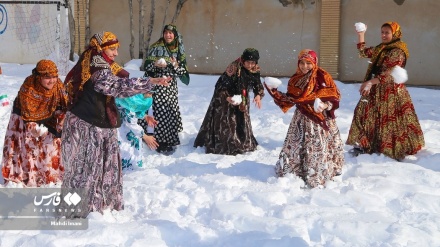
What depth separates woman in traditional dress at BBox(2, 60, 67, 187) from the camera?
5109 millimetres

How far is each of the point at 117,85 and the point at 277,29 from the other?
9455 mm

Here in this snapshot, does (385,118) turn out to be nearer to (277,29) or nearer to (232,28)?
(277,29)

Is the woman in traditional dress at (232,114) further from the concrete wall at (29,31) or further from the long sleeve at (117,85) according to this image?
the concrete wall at (29,31)

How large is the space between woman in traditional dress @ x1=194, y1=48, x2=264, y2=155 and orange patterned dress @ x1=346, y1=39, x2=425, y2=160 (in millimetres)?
1173

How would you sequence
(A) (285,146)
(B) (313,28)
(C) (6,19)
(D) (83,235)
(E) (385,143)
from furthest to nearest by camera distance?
(C) (6,19), (B) (313,28), (E) (385,143), (A) (285,146), (D) (83,235)

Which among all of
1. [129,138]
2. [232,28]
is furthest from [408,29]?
[129,138]

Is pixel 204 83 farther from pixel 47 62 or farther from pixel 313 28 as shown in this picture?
pixel 47 62

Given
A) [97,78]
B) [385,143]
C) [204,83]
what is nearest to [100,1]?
[204,83]

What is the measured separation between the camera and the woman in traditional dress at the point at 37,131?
5.11 metres

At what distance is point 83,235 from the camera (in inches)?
163

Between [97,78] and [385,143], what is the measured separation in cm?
344

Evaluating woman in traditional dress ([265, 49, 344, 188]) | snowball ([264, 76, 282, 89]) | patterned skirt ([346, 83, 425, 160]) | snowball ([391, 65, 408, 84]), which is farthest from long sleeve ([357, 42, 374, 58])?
snowball ([264, 76, 282, 89])

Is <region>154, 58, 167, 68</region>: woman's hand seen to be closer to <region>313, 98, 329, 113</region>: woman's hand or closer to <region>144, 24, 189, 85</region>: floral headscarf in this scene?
<region>144, 24, 189, 85</region>: floral headscarf

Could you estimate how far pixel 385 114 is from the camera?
21.0 feet
